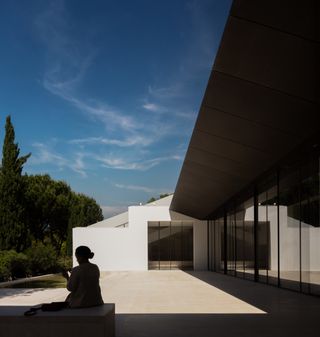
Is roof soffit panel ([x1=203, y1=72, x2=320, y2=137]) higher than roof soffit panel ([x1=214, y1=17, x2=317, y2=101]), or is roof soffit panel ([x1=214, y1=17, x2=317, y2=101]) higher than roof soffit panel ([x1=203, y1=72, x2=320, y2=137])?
roof soffit panel ([x1=214, y1=17, x2=317, y2=101])

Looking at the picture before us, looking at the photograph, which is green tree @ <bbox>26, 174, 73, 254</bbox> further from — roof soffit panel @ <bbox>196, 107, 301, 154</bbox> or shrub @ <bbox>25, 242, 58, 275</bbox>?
roof soffit panel @ <bbox>196, 107, 301, 154</bbox>

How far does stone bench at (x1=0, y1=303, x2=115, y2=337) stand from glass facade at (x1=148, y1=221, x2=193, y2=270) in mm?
24631

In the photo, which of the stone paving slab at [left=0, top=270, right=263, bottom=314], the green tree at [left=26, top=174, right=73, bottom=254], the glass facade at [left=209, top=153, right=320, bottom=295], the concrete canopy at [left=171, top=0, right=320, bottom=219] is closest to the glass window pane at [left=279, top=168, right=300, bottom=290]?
the glass facade at [left=209, top=153, right=320, bottom=295]

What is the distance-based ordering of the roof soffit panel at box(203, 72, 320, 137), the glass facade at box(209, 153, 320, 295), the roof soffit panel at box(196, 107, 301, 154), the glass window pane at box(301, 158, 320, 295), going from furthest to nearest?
the glass facade at box(209, 153, 320, 295), the glass window pane at box(301, 158, 320, 295), the roof soffit panel at box(196, 107, 301, 154), the roof soffit panel at box(203, 72, 320, 137)

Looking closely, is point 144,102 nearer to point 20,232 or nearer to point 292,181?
point 20,232

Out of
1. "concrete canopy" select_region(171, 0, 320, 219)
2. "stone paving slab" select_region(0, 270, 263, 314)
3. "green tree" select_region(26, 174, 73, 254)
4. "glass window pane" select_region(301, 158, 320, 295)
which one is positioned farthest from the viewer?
"green tree" select_region(26, 174, 73, 254)

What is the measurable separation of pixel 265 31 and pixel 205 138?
6.10m

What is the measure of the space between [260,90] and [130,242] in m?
22.5

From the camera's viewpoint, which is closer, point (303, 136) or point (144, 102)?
point (303, 136)

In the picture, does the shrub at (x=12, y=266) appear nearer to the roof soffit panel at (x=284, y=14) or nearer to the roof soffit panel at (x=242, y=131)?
the roof soffit panel at (x=242, y=131)

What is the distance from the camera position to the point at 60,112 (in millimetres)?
28500

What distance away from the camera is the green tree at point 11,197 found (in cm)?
2589

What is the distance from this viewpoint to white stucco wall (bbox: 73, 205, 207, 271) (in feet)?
98.0

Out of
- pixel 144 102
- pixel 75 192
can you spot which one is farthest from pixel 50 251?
pixel 75 192
